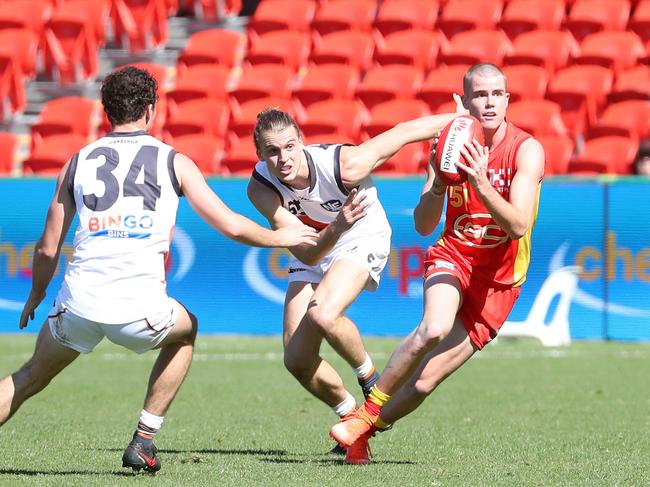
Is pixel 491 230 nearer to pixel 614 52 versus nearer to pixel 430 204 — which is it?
pixel 430 204

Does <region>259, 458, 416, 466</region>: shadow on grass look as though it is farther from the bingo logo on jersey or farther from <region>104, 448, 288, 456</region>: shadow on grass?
the bingo logo on jersey

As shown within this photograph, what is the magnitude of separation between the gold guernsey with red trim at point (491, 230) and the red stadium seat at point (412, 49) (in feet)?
36.2

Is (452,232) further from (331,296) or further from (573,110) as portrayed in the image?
(573,110)

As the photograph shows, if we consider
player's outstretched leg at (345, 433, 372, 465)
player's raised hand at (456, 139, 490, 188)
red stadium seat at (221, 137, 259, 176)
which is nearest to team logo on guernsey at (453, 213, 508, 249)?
player's raised hand at (456, 139, 490, 188)

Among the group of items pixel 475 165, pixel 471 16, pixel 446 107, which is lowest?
pixel 446 107

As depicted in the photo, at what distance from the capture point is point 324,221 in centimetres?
725

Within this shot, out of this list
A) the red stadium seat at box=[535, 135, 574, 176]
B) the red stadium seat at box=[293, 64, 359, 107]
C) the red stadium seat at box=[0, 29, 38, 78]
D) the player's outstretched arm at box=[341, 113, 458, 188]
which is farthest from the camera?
the red stadium seat at box=[0, 29, 38, 78]

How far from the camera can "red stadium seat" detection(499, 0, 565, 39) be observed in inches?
690

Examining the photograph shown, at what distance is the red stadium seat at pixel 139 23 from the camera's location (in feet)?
63.0

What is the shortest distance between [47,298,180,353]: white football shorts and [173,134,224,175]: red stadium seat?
33.6ft

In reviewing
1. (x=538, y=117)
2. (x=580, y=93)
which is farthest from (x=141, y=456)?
(x=580, y=93)

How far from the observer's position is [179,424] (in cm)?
854

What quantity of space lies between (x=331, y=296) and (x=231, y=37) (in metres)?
12.5

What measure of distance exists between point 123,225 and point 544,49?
12.0 meters
